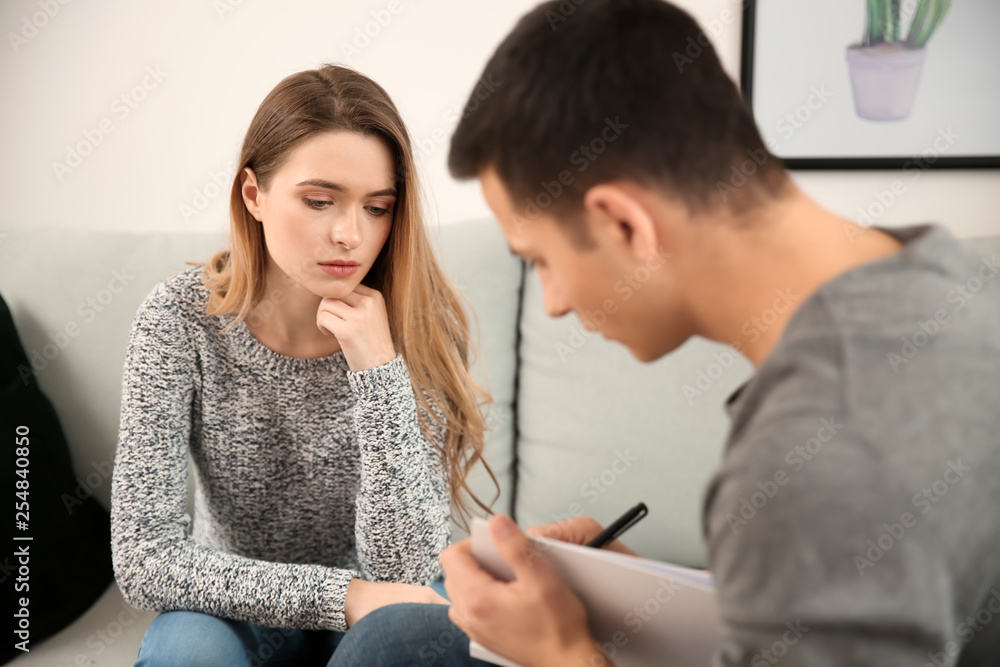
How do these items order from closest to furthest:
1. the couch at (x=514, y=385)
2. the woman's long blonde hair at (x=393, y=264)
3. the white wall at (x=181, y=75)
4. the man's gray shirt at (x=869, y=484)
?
the man's gray shirt at (x=869, y=484)
the woman's long blonde hair at (x=393, y=264)
the couch at (x=514, y=385)
the white wall at (x=181, y=75)

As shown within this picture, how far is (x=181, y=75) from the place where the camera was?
171cm

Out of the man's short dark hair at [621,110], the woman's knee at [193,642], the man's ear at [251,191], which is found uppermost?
the man's short dark hair at [621,110]

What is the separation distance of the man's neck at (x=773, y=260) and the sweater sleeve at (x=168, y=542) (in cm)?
72

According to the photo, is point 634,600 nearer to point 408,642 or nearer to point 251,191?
point 408,642

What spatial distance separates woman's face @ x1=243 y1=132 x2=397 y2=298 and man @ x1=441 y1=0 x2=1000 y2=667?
17.2 inches

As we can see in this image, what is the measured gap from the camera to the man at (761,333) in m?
0.42

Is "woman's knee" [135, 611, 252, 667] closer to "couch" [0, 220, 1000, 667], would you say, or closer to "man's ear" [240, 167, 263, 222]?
"couch" [0, 220, 1000, 667]

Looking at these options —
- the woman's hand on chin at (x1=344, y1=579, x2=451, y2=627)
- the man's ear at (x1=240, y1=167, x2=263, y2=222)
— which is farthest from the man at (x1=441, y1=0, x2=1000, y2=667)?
the man's ear at (x1=240, y1=167, x2=263, y2=222)

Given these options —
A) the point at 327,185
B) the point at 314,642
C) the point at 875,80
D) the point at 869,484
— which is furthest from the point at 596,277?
the point at 875,80

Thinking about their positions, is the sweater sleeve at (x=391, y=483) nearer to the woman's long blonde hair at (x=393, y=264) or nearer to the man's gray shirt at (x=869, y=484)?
the woman's long blonde hair at (x=393, y=264)

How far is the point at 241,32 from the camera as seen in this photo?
169 cm

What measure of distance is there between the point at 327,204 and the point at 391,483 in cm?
41

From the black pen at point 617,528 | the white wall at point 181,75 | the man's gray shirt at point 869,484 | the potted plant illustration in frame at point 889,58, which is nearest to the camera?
the man's gray shirt at point 869,484

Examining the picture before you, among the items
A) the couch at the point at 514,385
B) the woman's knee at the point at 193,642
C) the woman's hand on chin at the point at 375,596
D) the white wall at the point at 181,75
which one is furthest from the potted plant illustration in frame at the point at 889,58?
the woman's knee at the point at 193,642
